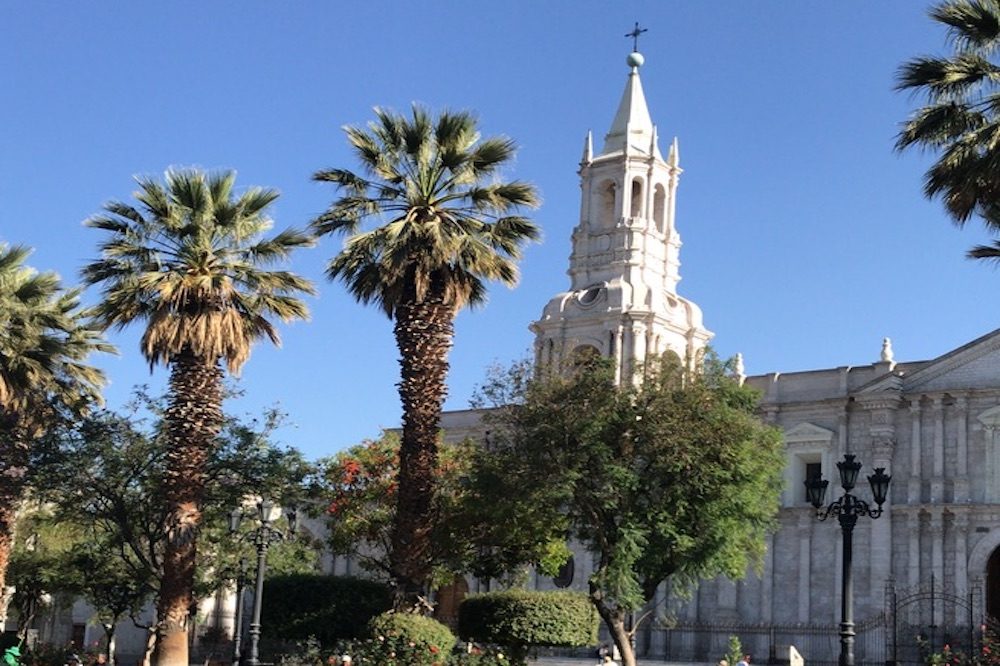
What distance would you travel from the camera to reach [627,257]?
49.0 m

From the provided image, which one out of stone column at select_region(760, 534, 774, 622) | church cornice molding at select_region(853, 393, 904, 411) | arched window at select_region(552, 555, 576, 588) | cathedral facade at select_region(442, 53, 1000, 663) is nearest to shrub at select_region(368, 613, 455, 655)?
cathedral facade at select_region(442, 53, 1000, 663)

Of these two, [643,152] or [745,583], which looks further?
[643,152]

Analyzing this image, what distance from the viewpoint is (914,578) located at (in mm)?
42656

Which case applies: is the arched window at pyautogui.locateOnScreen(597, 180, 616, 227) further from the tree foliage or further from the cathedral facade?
the tree foliage

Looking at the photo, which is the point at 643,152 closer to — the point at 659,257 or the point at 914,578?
the point at 659,257

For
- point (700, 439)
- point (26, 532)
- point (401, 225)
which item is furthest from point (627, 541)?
point (26, 532)

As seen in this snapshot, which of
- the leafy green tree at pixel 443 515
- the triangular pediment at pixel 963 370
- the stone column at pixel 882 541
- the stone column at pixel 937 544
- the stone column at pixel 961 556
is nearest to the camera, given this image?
the leafy green tree at pixel 443 515

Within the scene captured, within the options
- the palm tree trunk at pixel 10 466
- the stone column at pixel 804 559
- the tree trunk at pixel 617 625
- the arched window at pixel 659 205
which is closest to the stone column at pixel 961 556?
the stone column at pixel 804 559

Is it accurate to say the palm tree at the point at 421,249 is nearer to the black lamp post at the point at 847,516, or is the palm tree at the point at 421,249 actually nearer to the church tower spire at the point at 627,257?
the black lamp post at the point at 847,516

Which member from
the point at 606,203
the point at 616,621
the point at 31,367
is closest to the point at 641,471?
the point at 616,621

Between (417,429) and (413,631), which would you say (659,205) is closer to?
(417,429)

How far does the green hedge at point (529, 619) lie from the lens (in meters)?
28.3

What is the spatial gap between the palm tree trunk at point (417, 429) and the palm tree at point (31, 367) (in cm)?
954

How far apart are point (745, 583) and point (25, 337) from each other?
81.5 feet
